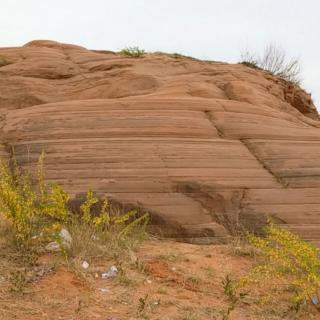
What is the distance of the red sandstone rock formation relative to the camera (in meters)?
5.09

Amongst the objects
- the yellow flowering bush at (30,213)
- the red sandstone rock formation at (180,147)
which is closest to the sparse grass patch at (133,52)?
the red sandstone rock formation at (180,147)

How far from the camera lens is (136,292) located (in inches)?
141

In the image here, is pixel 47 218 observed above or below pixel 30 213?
below

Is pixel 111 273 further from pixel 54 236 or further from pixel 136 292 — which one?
pixel 54 236

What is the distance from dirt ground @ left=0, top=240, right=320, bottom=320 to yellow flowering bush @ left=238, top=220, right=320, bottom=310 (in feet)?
0.47

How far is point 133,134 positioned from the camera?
6266 millimetres

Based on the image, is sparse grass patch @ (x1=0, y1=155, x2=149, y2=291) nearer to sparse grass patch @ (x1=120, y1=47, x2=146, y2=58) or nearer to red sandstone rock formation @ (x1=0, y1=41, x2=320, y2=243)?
red sandstone rock formation @ (x1=0, y1=41, x2=320, y2=243)

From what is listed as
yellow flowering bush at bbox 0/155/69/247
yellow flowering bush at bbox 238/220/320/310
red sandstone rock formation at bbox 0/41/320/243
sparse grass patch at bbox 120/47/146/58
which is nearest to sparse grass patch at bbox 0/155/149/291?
yellow flowering bush at bbox 0/155/69/247

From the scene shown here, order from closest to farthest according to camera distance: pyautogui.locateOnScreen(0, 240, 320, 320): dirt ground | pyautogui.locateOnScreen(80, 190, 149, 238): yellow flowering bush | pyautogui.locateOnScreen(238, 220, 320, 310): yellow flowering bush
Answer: pyautogui.locateOnScreen(0, 240, 320, 320): dirt ground < pyautogui.locateOnScreen(238, 220, 320, 310): yellow flowering bush < pyautogui.locateOnScreen(80, 190, 149, 238): yellow flowering bush

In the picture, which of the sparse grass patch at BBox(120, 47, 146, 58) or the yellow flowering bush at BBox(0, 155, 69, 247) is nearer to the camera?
the yellow flowering bush at BBox(0, 155, 69, 247)

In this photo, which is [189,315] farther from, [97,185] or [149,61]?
[149,61]

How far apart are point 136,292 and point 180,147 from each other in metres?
2.60

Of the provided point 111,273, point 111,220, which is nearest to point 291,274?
point 111,273

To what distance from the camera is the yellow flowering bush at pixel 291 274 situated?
142 inches
